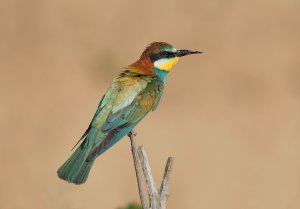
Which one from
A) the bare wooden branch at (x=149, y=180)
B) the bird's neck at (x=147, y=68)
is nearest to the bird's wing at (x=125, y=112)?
the bird's neck at (x=147, y=68)

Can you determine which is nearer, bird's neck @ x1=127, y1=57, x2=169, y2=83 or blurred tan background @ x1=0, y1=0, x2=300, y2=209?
bird's neck @ x1=127, y1=57, x2=169, y2=83

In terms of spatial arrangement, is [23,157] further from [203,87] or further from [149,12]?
[149,12]

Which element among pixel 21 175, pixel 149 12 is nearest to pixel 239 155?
pixel 21 175

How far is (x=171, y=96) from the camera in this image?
961 centimetres

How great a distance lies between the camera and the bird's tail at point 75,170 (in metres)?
4.15

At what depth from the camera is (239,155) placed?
333 inches

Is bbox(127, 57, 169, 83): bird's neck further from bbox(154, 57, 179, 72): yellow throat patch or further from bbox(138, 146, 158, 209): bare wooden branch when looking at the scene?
bbox(138, 146, 158, 209): bare wooden branch

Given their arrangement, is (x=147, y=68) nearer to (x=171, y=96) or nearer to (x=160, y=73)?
(x=160, y=73)

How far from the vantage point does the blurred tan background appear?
783 cm

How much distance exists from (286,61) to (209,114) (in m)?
1.45

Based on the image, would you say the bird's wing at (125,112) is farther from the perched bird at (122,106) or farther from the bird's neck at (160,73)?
the bird's neck at (160,73)

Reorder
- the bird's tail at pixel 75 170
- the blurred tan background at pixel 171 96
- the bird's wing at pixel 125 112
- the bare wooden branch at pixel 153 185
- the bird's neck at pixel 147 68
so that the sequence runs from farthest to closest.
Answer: the blurred tan background at pixel 171 96 < the bird's neck at pixel 147 68 < the bird's wing at pixel 125 112 < the bird's tail at pixel 75 170 < the bare wooden branch at pixel 153 185

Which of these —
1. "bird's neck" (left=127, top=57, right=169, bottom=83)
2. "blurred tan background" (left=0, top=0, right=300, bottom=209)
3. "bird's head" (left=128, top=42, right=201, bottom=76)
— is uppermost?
"bird's head" (left=128, top=42, right=201, bottom=76)

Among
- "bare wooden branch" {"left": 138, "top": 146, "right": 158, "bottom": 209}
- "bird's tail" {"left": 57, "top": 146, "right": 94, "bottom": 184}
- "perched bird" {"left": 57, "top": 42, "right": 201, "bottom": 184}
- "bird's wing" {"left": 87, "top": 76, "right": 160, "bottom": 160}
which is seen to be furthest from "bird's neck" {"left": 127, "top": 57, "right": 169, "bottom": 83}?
"bare wooden branch" {"left": 138, "top": 146, "right": 158, "bottom": 209}
